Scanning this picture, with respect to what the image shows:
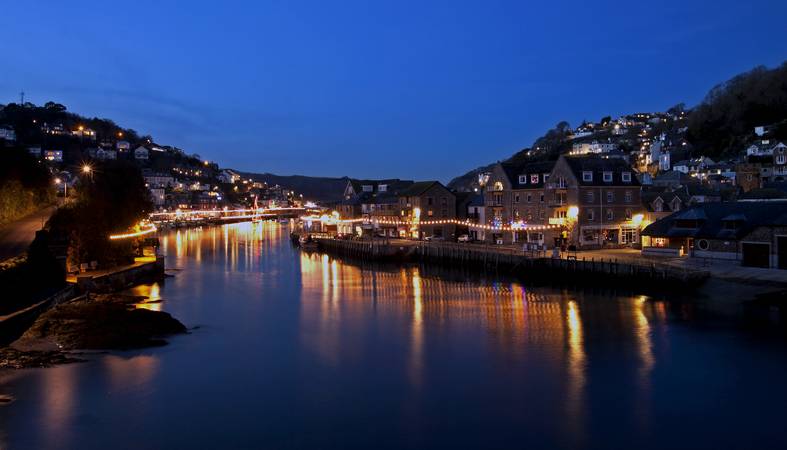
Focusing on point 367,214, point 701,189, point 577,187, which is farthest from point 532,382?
point 367,214

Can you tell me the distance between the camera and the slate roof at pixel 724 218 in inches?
1117

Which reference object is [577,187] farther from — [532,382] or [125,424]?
[125,424]

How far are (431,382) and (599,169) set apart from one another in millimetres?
29411

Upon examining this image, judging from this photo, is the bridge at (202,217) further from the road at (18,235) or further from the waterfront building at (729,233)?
the waterfront building at (729,233)

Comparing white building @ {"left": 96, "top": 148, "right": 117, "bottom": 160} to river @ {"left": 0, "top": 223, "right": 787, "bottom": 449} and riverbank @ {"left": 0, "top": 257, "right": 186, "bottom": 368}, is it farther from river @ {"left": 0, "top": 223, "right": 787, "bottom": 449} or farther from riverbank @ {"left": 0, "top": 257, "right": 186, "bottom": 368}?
river @ {"left": 0, "top": 223, "right": 787, "bottom": 449}

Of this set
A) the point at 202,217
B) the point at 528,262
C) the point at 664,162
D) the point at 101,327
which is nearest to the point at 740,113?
the point at 664,162

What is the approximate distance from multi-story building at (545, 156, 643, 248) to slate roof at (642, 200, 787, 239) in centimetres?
723

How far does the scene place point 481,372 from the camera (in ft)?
59.5

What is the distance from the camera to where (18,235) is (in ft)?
110

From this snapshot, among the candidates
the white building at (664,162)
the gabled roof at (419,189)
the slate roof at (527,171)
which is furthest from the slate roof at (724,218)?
the white building at (664,162)

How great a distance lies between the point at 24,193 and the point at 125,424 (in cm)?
3698

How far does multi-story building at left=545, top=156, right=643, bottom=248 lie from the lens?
137 ft

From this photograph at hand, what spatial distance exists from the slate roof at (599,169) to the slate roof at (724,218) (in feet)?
26.6

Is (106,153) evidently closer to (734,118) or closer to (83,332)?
(734,118)
